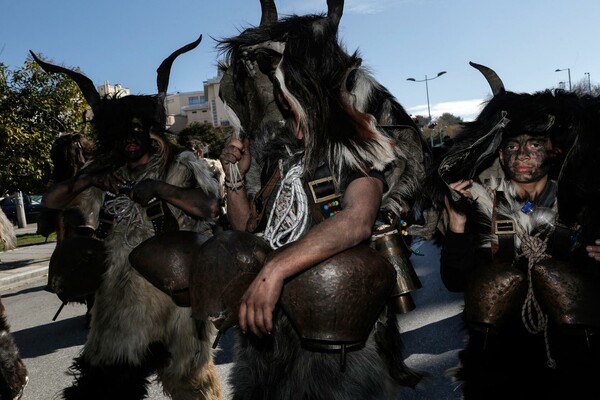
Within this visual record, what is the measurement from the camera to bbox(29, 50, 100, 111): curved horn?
3576 millimetres

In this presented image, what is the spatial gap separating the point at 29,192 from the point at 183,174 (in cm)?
1025

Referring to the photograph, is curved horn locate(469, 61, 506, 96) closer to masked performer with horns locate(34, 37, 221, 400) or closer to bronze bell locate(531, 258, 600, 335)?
bronze bell locate(531, 258, 600, 335)

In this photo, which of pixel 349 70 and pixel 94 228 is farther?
pixel 94 228

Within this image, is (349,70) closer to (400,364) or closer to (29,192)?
(400,364)

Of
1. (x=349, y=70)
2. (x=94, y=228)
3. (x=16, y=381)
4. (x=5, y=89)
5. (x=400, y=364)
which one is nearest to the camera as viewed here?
(x=349, y=70)

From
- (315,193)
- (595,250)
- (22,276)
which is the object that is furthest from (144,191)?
(22,276)

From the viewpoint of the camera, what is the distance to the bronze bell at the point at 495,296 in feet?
8.32

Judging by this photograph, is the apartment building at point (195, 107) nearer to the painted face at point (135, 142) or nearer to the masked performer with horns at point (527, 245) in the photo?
the painted face at point (135, 142)

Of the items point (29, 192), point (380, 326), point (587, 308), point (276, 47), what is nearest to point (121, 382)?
point (380, 326)

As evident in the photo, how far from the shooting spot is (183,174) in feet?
11.9

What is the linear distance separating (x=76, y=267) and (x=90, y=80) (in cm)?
124

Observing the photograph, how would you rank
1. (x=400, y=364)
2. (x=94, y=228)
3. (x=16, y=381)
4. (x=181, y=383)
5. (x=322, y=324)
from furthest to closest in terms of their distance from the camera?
(x=94, y=228) < (x=181, y=383) < (x=16, y=381) < (x=400, y=364) < (x=322, y=324)

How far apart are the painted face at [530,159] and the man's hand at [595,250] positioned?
0.52 meters

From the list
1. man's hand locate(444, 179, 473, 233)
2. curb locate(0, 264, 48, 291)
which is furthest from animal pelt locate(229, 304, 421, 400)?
curb locate(0, 264, 48, 291)
